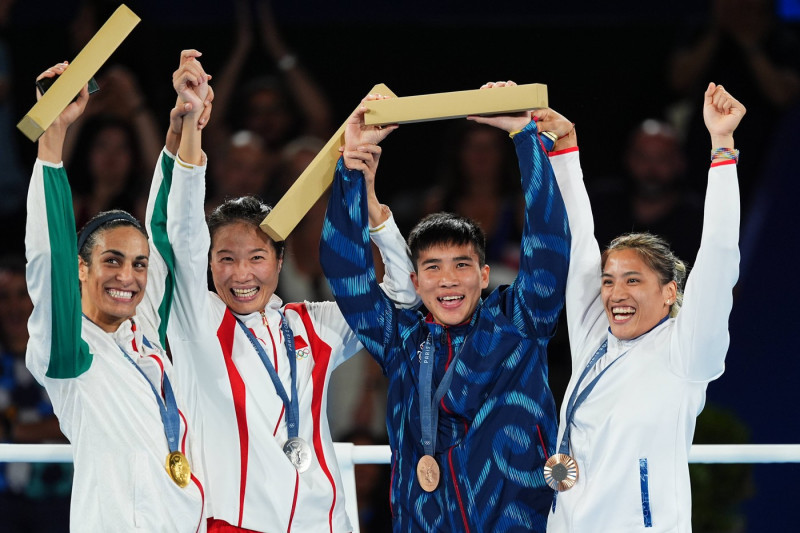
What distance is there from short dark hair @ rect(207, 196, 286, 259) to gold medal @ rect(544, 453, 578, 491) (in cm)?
104

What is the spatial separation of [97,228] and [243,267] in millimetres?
433


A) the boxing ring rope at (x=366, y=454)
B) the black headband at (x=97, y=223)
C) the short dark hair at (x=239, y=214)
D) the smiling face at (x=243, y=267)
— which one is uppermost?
the short dark hair at (x=239, y=214)

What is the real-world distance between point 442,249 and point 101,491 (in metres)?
1.14

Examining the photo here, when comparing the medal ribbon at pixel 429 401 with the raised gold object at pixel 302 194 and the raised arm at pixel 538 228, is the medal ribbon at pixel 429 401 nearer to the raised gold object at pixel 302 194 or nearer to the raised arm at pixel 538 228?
the raised arm at pixel 538 228

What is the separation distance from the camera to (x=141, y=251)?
304 cm

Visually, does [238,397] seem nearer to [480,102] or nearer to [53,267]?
[53,267]

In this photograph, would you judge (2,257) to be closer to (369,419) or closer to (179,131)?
(369,419)

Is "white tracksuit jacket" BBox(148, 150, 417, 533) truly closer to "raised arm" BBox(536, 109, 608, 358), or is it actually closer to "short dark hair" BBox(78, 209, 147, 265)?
"short dark hair" BBox(78, 209, 147, 265)

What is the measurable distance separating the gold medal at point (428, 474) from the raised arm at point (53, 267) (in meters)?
0.96

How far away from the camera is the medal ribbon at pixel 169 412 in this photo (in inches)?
114

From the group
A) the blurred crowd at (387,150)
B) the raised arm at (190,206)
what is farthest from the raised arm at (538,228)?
the blurred crowd at (387,150)

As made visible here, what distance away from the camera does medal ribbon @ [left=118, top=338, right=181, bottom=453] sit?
2887 millimetres

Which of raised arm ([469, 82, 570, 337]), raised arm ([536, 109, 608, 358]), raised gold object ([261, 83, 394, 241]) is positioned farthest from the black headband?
raised arm ([536, 109, 608, 358])

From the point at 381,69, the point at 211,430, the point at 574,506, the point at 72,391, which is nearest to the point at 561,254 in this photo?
the point at 574,506
